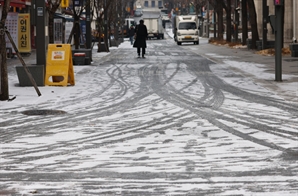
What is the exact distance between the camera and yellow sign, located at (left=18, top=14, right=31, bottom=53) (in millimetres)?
39281

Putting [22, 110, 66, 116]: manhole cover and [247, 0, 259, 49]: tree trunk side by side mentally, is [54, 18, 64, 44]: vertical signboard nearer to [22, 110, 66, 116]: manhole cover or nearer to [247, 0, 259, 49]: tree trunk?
[247, 0, 259, 49]: tree trunk

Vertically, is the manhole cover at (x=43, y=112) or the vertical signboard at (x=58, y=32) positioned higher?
the vertical signboard at (x=58, y=32)

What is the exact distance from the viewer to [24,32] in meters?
39.2

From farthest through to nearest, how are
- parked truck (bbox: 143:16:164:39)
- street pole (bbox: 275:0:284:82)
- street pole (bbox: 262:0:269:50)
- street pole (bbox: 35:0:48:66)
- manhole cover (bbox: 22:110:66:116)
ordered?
1. parked truck (bbox: 143:16:164:39)
2. street pole (bbox: 262:0:269:50)
3. street pole (bbox: 35:0:48:66)
4. street pole (bbox: 275:0:284:82)
5. manhole cover (bbox: 22:110:66:116)

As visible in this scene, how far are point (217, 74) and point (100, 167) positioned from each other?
1728 cm

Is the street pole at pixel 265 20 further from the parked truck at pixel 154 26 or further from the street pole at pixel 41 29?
the parked truck at pixel 154 26

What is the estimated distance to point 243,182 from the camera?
7.92 meters

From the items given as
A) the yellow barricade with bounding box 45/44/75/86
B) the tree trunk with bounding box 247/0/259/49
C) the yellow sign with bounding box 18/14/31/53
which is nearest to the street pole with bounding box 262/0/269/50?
the tree trunk with bounding box 247/0/259/49

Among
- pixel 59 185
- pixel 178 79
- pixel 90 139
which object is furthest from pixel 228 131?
pixel 178 79

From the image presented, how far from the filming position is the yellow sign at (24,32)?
39281 millimetres

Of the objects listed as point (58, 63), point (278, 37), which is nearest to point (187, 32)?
point (278, 37)

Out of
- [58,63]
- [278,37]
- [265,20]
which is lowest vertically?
[58,63]

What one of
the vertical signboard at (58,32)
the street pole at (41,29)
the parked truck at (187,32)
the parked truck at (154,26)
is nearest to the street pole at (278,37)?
the street pole at (41,29)

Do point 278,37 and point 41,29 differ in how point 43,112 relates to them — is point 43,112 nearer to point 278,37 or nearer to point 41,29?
point 41,29
